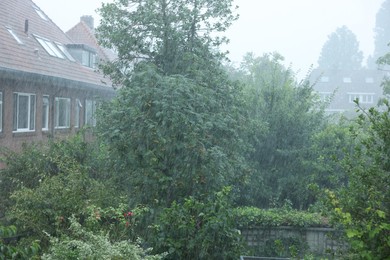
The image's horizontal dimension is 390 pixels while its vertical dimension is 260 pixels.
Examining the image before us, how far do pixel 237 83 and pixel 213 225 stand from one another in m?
6.44

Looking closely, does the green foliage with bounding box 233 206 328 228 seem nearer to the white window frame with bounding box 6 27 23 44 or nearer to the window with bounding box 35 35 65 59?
the white window frame with bounding box 6 27 23 44

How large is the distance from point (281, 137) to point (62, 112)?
414 inches

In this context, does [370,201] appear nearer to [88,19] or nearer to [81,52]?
[81,52]

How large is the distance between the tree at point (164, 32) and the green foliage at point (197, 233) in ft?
18.7

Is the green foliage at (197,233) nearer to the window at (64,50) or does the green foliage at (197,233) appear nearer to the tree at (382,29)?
the window at (64,50)

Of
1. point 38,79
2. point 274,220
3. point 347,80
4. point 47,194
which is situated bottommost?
point 274,220

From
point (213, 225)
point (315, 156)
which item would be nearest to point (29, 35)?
point (315, 156)

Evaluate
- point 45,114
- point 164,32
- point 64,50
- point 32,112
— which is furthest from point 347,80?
point 164,32

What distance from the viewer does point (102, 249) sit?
5.91 metres

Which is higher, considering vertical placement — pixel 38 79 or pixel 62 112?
pixel 38 79

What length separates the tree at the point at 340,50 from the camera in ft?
250

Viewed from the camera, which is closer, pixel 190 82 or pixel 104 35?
pixel 190 82

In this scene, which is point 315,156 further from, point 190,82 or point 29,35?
point 29,35

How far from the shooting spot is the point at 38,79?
61.7 feet
